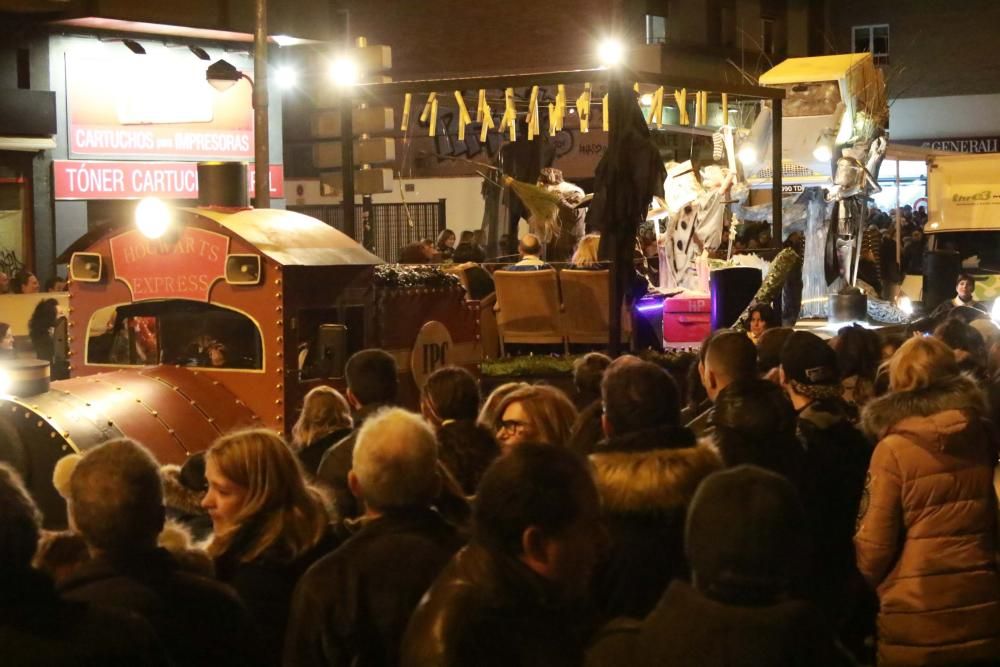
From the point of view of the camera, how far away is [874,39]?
45781mm

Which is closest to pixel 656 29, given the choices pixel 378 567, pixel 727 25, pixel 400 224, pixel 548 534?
pixel 727 25

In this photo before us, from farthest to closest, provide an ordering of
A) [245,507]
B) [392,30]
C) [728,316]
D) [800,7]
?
[800,7] < [392,30] < [728,316] < [245,507]

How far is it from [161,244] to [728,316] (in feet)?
23.3

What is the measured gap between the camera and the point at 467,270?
49.3ft

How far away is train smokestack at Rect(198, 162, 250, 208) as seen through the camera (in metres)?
9.86

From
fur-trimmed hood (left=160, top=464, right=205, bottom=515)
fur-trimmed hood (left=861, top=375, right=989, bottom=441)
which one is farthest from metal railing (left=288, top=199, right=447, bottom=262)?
fur-trimmed hood (left=861, top=375, right=989, bottom=441)

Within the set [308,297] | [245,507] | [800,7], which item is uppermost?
[800,7]

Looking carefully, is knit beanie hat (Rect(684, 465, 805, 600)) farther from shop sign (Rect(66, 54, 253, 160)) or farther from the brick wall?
the brick wall

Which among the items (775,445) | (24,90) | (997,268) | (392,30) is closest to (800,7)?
(392,30)

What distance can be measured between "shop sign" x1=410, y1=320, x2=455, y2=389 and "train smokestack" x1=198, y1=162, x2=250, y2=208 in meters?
1.69

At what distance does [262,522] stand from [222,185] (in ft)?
19.7

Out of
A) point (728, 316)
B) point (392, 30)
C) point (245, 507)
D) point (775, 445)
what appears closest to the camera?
point (245, 507)

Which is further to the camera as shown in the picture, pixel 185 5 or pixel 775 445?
pixel 185 5

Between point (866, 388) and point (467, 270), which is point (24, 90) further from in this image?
point (866, 388)
